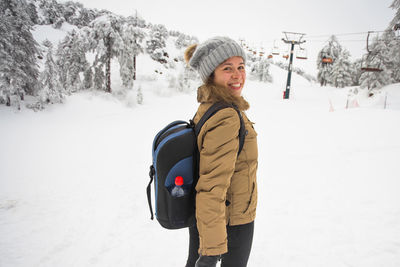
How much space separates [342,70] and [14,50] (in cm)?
4121

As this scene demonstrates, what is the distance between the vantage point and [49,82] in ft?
45.7

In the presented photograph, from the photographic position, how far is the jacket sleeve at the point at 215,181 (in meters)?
1.19

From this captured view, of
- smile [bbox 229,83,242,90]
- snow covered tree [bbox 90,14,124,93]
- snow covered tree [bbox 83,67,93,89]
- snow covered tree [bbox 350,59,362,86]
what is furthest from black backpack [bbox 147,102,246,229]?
snow covered tree [bbox 350,59,362,86]

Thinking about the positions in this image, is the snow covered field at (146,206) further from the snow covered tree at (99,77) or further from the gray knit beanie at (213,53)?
the snow covered tree at (99,77)

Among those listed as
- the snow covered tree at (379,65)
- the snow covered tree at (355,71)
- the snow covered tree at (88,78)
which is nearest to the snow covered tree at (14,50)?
the snow covered tree at (88,78)

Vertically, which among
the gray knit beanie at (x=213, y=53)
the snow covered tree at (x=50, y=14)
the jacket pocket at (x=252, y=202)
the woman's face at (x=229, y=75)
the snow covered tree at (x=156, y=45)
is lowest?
the jacket pocket at (x=252, y=202)

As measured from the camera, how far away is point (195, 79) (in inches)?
1255

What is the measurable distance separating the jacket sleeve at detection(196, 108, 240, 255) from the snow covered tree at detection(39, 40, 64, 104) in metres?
16.5

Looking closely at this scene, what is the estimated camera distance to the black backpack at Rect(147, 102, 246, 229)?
129 cm

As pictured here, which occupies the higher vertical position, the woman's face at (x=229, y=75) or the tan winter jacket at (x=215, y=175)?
the woman's face at (x=229, y=75)

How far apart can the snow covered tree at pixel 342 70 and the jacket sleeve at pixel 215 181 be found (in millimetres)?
40887

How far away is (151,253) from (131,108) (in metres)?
16.6

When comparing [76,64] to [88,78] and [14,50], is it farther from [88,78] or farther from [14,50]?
[14,50]

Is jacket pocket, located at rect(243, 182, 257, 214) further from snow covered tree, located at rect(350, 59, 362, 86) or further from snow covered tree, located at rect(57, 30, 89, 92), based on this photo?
snow covered tree, located at rect(350, 59, 362, 86)
